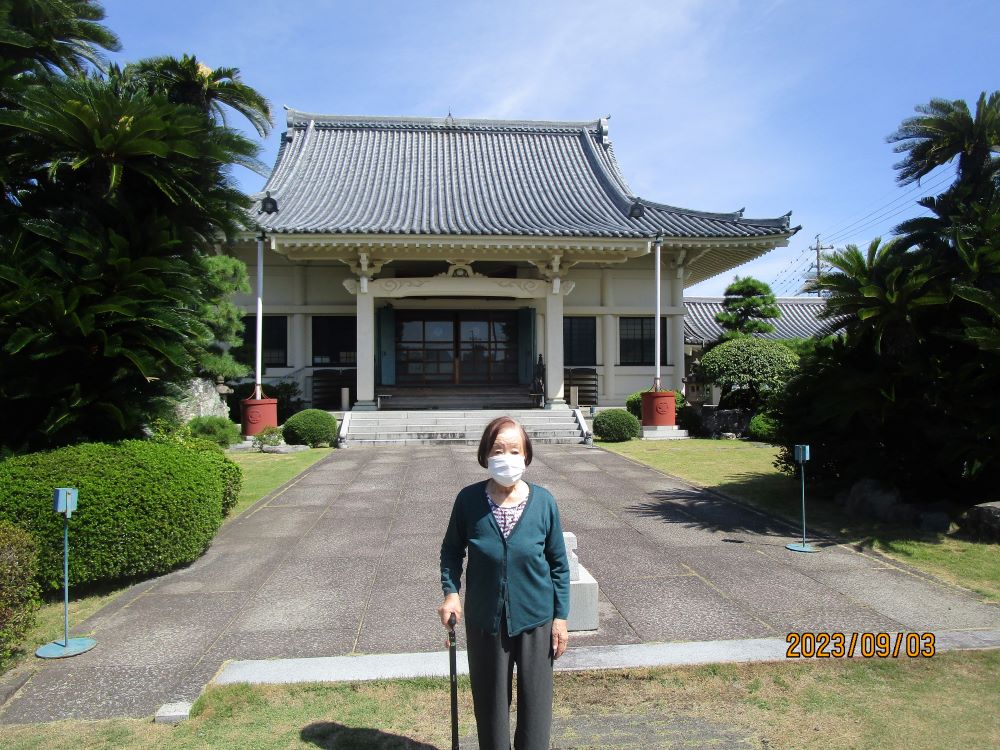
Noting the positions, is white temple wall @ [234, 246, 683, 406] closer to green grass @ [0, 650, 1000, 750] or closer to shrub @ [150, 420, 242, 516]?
shrub @ [150, 420, 242, 516]

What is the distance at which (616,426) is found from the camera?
624 inches

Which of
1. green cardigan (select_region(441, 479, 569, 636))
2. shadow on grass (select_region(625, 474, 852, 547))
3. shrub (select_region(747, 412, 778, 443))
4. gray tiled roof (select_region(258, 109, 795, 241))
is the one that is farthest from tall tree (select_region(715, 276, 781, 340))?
green cardigan (select_region(441, 479, 569, 636))

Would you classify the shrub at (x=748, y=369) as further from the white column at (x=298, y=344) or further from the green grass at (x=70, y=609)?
the white column at (x=298, y=344)

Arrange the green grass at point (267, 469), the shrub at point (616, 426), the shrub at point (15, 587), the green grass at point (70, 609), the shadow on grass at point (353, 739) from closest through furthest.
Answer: the shadow on grass at point (353, 739), the shrub at point (15, 587), the green grass at point (70, 609), the green grass at point (267, 469), the shrub at point (616, 426)

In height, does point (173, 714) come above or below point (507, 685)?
below

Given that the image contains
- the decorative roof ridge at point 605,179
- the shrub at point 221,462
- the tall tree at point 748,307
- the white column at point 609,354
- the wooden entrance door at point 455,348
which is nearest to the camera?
the shrub at point 221,462

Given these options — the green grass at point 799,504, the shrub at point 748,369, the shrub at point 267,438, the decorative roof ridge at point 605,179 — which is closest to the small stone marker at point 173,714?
the green grass at point 799,504

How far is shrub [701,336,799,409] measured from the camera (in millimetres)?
16531

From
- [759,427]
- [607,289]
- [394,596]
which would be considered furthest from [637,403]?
[394,596]

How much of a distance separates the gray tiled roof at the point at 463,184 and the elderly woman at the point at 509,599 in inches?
583

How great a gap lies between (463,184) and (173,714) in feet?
68.9

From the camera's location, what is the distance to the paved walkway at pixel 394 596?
164 inches

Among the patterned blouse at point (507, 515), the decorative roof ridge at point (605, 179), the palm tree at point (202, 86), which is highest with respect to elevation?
the decorative roof ridge at point (605, 179)

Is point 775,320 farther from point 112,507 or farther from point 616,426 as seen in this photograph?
point 112,507
